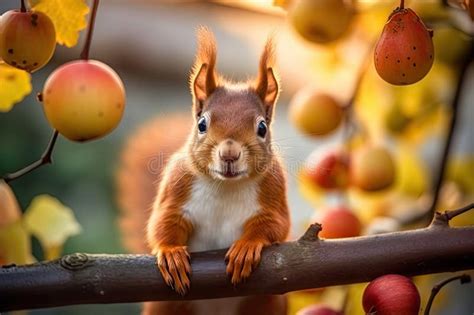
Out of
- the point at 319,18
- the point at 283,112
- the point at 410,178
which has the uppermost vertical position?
the point at 319,18

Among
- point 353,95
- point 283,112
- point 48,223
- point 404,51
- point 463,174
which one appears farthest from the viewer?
point 283,112

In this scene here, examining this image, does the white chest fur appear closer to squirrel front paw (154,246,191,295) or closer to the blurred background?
the blurred background

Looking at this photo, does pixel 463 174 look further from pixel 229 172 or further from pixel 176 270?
pixel 176 270

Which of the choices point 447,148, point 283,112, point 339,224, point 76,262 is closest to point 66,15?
point 76,262

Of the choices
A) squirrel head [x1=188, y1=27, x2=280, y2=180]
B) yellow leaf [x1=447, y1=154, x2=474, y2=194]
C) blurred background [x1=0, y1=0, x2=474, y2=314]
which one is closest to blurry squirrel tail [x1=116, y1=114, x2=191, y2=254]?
blurred background [x1=0, y1=0, x2=474, y2=314]

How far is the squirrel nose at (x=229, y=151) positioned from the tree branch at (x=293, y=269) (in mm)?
170

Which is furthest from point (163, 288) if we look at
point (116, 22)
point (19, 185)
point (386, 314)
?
point (116, 22)

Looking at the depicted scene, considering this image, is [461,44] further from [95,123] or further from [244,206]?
[95,123]

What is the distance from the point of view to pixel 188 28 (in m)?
4.19

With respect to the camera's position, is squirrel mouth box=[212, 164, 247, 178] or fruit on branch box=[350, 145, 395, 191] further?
fruit on branch box=[350, 145, 395, 191]

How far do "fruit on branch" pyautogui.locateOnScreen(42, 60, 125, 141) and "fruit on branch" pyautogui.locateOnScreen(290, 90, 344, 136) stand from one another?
45 cm

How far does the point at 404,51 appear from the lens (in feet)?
3.22

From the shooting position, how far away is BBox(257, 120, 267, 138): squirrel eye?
1.33 meters

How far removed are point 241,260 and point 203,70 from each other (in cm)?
31
